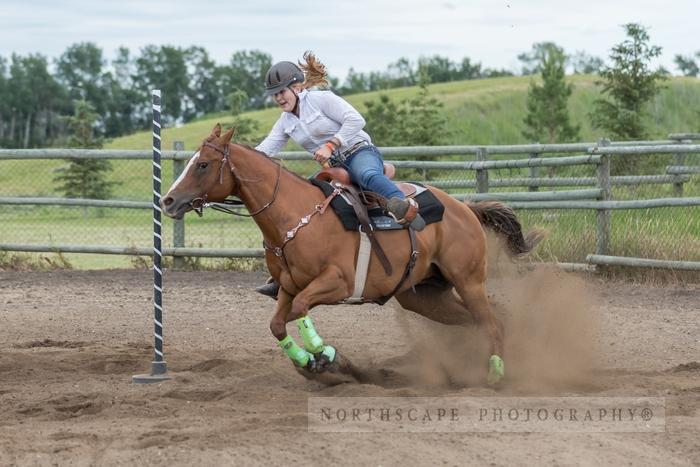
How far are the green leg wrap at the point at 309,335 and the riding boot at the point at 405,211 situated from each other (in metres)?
1.09

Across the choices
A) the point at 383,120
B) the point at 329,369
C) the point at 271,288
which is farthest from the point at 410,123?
the point at 329,369

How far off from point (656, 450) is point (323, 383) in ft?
9.45

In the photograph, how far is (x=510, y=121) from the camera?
46.1 metres

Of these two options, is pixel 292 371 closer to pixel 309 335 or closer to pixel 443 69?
pixel 309 335

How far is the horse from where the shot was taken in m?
Answer: 7.51

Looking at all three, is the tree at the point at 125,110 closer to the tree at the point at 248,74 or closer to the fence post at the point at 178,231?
the tree at the point at 248,74

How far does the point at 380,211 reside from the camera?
8062 mm

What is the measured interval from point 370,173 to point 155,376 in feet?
7.99

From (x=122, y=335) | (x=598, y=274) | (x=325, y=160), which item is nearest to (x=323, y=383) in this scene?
(x=325, y=160)

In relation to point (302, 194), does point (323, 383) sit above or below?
below

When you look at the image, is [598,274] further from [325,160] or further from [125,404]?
[125,404]

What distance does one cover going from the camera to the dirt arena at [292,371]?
5.95 meters

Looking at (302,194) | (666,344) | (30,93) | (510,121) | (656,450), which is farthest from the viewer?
(30,93)

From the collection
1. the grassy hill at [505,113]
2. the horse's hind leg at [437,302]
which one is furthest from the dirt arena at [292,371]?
the grassy hill at [505,113]
